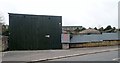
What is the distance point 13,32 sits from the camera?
111 feet

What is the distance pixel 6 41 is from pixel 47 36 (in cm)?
513

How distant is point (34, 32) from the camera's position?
35.2 meters

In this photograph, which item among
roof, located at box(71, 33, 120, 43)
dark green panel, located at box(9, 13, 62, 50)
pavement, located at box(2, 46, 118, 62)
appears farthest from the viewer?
roof, located at box(71, 33, 120, 43)

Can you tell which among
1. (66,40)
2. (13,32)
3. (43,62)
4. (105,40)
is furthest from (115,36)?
(43,62)

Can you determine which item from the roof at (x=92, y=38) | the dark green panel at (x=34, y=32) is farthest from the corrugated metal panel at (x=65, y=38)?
the roof at (x=92, y=38)

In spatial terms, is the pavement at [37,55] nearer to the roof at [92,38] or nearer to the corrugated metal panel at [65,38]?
the corrugated metal panel at [65,38]

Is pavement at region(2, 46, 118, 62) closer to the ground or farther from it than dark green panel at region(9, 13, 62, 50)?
closer to the ground

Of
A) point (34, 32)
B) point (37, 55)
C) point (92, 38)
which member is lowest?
point (37, 55)

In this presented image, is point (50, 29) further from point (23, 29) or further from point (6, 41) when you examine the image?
point (6, 41)

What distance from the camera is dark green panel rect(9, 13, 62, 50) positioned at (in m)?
34.1

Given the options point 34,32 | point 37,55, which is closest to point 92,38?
point 34,32

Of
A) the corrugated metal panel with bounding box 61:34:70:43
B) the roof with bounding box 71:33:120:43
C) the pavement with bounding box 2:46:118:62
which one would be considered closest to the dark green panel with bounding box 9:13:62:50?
the corrugated metal panel with bounding box 61:34:70:43

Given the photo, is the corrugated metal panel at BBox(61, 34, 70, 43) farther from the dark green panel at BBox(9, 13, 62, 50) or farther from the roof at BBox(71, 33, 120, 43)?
the roof at BBox(71, 33, 120, 43)

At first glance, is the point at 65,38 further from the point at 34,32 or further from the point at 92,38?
the point at 92,38
